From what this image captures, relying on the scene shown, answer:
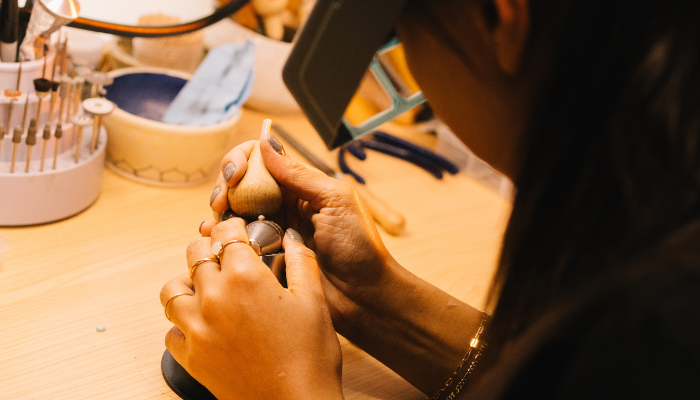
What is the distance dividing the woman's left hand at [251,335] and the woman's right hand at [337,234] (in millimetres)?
119

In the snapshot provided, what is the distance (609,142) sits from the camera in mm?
366

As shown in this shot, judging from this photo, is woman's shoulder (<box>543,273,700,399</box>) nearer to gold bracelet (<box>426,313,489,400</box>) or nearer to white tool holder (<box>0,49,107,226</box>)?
gold bracelet (<box>426,313,489,400</box>)

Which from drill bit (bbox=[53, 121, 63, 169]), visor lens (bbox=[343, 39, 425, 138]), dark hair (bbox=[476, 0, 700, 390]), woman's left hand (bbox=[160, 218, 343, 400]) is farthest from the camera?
drill bit (bbox=[53, 121, 63, 169])

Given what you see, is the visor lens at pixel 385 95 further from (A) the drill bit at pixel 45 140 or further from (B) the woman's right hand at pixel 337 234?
(A) the drill bit at pixel 45 140

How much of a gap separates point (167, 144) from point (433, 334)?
1.69 ft

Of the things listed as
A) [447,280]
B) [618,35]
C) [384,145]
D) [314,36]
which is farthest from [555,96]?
[384,145]

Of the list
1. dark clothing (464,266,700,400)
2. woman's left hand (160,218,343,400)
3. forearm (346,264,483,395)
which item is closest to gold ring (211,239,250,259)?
woman's left hand (160,218,343,400)

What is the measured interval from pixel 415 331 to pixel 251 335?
0.24m

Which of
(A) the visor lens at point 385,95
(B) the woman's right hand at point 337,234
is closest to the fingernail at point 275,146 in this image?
(B) the woman's right hand at point 337,234

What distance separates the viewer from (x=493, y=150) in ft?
1.72

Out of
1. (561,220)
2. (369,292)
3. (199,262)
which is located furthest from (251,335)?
(561,220)

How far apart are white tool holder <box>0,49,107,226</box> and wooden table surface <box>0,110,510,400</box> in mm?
24

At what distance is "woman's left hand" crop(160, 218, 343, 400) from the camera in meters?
0.54

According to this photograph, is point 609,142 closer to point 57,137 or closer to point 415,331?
point 415,331
